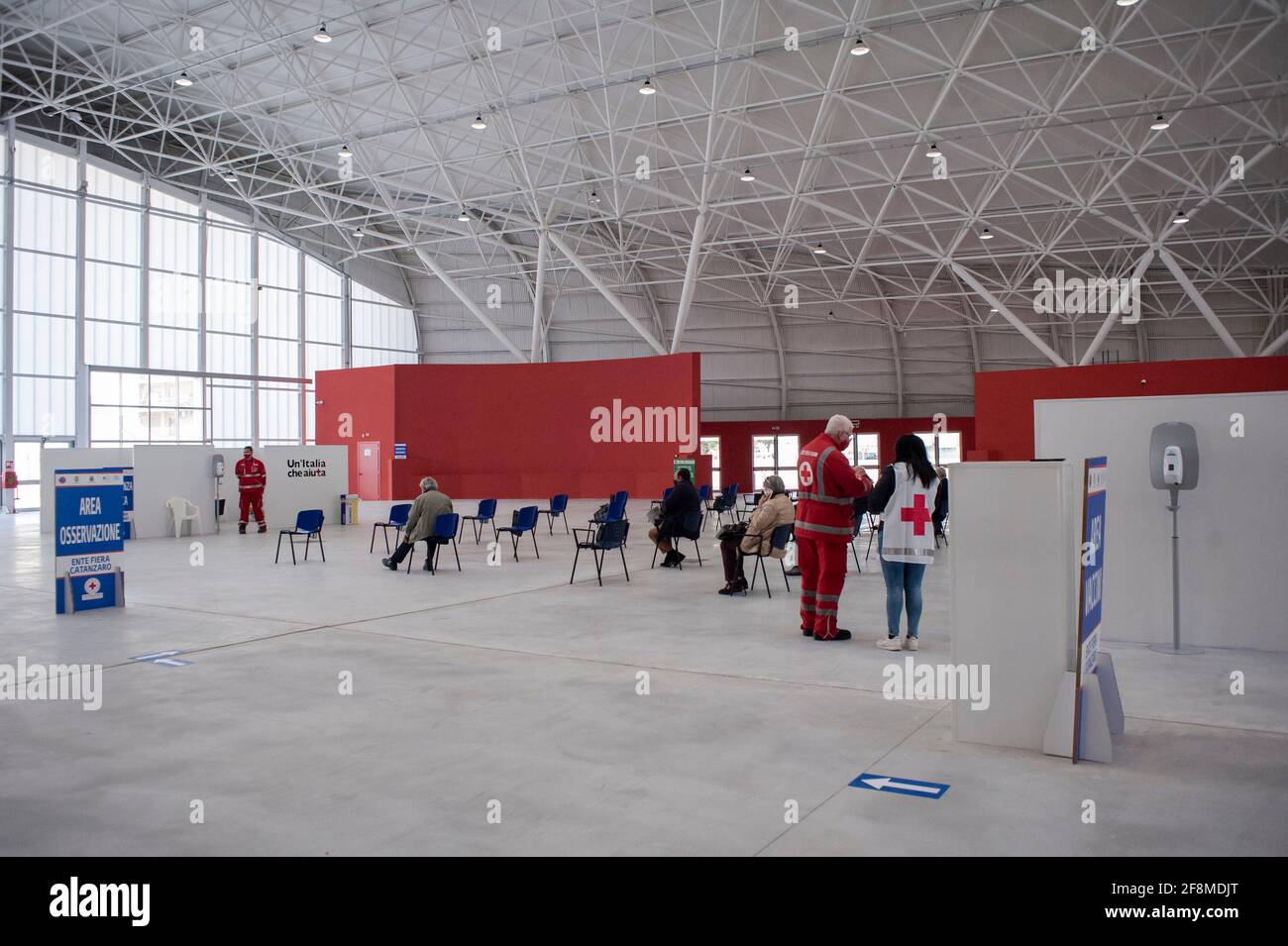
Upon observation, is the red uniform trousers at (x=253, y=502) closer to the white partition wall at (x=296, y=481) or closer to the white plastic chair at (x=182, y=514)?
the white plastic chair at (x=182, y=514)

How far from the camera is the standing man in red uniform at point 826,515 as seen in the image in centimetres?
580

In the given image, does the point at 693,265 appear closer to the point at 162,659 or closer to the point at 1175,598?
the point at 1175,598

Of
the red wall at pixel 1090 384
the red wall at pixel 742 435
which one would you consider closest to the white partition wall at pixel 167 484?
the red wall at pixel 1090 384

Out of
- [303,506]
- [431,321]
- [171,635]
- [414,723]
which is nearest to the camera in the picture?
[414,723]

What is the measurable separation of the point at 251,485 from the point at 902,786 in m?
13.4

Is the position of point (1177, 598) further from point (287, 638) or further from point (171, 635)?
point (171, 635)

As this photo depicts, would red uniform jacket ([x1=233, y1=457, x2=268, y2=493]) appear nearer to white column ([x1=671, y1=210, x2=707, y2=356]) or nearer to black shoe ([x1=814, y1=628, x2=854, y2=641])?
white column ([x1=671, y1=210, x2=707, y2=356])

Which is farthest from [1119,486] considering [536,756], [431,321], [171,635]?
[431,321]

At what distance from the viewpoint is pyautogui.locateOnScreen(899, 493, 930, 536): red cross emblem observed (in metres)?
5.49

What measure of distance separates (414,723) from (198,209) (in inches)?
1002

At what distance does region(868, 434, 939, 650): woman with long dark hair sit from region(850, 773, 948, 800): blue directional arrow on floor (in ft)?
7.14

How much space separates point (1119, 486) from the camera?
591cm

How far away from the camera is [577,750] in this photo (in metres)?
3.77

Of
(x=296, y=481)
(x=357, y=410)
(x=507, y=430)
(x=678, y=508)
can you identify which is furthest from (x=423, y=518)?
(x=357, y=410)
